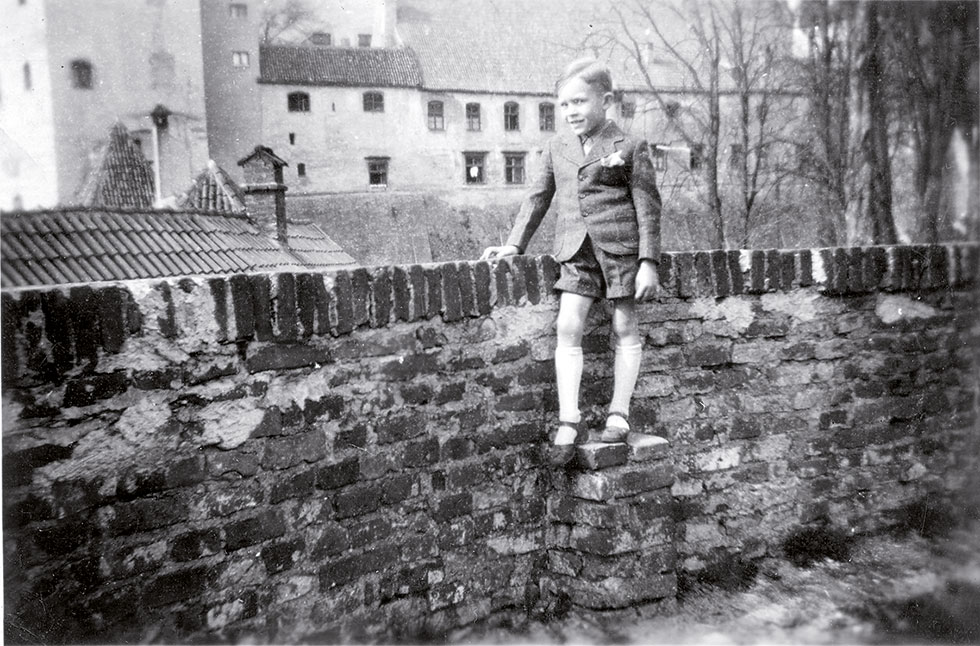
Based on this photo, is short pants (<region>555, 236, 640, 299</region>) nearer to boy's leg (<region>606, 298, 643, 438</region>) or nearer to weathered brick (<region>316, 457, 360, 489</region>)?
boy's leg (<region>606, 298, 643, 438</region>)

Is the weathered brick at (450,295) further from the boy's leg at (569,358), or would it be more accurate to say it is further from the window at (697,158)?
the window at (697,158)

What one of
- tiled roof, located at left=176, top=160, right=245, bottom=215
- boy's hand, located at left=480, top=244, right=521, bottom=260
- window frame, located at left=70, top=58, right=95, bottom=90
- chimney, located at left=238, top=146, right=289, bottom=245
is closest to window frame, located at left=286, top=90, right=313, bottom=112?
window frame, located at left=70, top=58, right=95, bottom=90

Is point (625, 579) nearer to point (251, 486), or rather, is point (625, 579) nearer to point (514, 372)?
point (514, 372)

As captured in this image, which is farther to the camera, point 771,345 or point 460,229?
point 460,229

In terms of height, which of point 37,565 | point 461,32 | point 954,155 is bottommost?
point 37,565

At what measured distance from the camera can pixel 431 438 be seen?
Result: 3.03 meters

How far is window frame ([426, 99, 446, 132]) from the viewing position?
3378cm

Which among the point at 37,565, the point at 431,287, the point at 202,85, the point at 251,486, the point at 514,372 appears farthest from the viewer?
the point at 202,85

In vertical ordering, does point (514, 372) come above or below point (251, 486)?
above

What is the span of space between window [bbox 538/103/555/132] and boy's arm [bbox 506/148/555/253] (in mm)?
29319

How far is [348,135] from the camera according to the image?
34438mm

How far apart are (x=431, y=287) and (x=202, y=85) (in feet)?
109

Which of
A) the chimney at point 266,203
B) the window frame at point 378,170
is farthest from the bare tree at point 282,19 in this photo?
the chimney at point 266,203

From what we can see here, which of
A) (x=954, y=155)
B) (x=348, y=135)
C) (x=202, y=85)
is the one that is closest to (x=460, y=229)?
(x=348, y=135)
